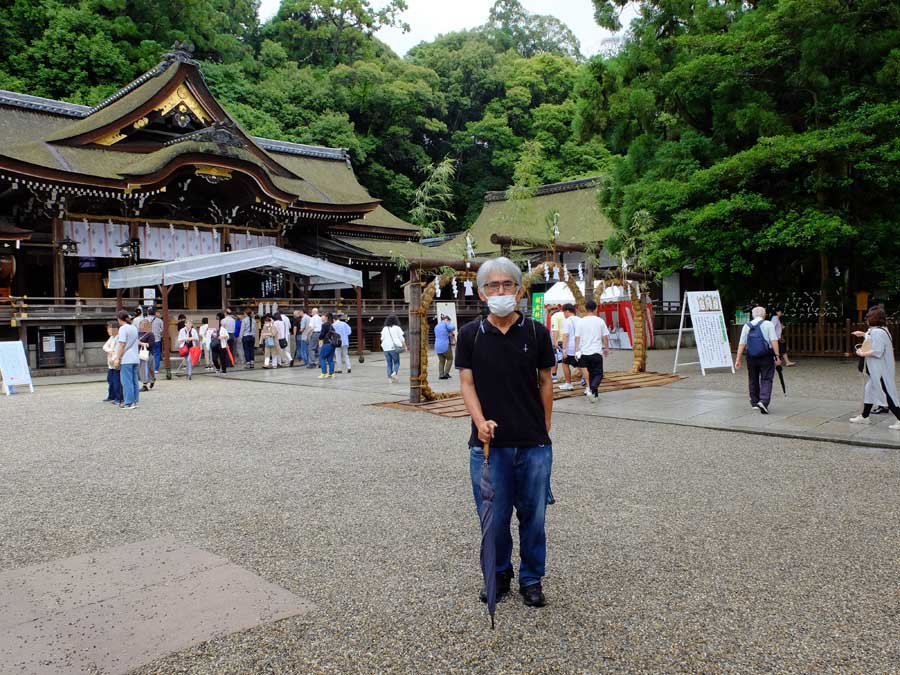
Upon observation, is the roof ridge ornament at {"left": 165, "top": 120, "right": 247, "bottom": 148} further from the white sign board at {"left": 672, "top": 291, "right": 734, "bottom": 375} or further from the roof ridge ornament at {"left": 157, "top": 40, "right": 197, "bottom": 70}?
the white sign board at {"left": 672, "top": 291, "right": 734, "bottom": 375}

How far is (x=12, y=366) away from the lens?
1195 cm

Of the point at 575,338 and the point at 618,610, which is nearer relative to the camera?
the point at 618,610

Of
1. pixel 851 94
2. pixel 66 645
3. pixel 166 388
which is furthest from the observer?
pixel 851 94

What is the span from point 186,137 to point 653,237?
14.9 m

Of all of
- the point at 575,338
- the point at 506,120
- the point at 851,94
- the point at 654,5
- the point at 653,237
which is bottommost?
the point at 575,338

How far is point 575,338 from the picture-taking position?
1024 centimetres

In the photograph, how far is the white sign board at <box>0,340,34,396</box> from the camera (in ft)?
38.8

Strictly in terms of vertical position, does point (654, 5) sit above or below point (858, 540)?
above

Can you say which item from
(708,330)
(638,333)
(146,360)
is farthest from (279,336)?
(708,330)

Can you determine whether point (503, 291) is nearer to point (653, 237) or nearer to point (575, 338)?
point (575, 338)

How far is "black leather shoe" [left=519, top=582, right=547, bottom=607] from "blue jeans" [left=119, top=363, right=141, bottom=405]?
28.2 feet

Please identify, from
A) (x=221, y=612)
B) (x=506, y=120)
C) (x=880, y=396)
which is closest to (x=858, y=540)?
(x=221, y=612)

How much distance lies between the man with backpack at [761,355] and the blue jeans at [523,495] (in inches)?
243

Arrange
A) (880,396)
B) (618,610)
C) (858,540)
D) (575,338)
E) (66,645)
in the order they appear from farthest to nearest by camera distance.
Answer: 1. (575,338)
2. (880,396)
3. (858,540)
4. (618,610)
5. (66,645)
